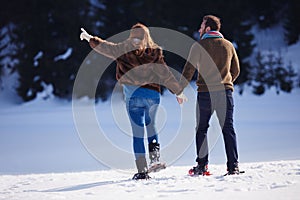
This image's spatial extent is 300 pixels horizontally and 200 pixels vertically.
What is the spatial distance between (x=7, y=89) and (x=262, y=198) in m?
18.5

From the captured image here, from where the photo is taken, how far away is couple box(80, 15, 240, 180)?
3807 millimetres

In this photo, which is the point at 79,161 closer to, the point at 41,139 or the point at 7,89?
the point at 41,139

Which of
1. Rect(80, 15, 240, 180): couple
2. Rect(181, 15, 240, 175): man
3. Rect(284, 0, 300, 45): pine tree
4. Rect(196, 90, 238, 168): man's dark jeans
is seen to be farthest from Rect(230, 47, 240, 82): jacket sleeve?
Rect(284, 0, 300, 45): pine tree

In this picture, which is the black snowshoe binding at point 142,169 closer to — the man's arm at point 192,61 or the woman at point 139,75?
the woman at point 139,75

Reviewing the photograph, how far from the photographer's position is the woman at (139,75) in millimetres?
3902

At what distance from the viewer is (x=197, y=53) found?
3.79 metres

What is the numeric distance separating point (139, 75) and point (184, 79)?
40 cm

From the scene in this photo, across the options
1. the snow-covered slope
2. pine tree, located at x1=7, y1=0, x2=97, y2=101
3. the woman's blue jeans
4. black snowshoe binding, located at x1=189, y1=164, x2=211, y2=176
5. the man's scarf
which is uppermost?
pine tree, located at x1=7, y1=0, x2=97, y2=101

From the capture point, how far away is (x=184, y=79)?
392cm

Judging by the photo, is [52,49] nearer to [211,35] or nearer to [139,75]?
[139,75]

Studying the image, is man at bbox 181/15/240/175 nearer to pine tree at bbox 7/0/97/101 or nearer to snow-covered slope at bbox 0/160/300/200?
snow-covered slope at bbox 0/160/300/200

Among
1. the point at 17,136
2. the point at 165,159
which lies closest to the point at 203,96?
the point at 165,159

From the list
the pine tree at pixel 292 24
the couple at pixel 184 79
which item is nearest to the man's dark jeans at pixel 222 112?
the couple at pixel 184 79

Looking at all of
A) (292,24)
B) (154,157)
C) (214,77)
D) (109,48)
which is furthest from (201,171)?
(292,24)
